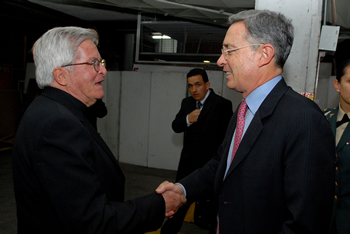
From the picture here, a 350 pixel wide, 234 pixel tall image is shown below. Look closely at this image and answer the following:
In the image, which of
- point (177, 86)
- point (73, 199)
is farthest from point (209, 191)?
point (177, 86)

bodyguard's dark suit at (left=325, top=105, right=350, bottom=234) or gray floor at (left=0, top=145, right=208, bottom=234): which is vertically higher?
bodyguard's dark suit at (left=325, top=105, right=350, bottom=234)

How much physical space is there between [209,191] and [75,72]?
1149 millimetres

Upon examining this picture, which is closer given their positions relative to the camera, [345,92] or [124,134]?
[345,92]

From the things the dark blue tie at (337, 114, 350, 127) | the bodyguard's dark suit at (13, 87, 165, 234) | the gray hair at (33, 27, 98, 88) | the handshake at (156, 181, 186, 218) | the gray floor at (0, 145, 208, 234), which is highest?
the gray hair at (33, 27, 98, 88)

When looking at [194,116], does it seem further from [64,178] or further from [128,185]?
[128,185]

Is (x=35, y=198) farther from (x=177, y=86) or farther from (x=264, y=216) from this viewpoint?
(x=177, y=86)

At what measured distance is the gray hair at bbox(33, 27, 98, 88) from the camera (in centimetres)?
123

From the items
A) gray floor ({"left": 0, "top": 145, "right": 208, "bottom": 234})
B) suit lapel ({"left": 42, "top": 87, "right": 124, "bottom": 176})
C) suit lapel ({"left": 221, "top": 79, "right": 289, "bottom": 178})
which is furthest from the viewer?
gray floor ({"left": 0, "top": 145, "right": 208, "bottom": 234})

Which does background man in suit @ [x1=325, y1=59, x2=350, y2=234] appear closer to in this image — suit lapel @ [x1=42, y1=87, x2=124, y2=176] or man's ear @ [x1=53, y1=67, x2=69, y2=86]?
suit lapel @ [x1=42, y1=87, x2=124, y2=176]

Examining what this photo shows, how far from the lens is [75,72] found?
1.30m

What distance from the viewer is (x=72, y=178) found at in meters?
1.01

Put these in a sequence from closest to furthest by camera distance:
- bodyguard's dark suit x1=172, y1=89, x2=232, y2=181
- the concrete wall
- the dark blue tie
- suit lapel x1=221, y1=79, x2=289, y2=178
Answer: suit lapel x1=221, y1=79, x2=289, y2=178, the dark blue tie, bodyguard's dark suit x1=172, y1=89, x2=232, y2=181, the concrete wall

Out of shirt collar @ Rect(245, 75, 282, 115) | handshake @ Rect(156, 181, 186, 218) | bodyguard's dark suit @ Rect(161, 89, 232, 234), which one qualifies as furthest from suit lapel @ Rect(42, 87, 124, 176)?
bodyguard's dark suit @ Rect(161, 89, 232, 234)

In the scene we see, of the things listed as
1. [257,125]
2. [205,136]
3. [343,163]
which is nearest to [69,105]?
[257,125]
